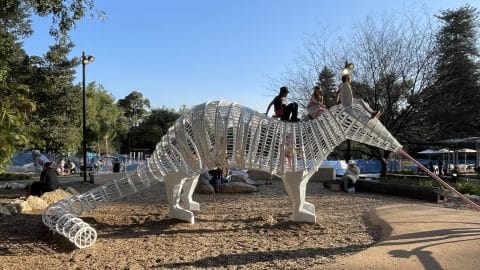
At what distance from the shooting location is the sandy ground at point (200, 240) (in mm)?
6035

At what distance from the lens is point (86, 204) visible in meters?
7.62

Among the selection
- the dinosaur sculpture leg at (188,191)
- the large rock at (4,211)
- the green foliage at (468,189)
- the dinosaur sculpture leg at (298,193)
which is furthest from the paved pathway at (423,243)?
the large rock at (4,211)

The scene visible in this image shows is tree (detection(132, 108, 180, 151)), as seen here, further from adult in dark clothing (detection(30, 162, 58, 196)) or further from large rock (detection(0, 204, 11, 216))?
large rock (detection(0, 204, 11, 216))

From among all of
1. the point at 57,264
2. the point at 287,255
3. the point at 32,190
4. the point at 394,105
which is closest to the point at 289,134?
the point at 287,255

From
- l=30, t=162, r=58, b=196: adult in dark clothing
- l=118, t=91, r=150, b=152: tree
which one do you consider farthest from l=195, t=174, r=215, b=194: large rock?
l=118, t=91, r=150, b=152: tree

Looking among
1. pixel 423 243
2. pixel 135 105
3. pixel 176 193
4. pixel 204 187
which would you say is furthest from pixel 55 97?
pixel 135 105

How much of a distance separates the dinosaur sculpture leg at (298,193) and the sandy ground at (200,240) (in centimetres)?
16

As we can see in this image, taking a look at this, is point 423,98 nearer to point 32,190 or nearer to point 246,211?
point 246,211

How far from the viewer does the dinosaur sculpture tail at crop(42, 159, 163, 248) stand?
22.0 ft

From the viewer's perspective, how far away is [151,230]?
8.06 meters

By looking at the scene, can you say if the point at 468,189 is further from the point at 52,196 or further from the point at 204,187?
the point at 52,196

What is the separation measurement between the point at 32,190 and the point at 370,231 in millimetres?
8526

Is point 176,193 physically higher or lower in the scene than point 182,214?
higher

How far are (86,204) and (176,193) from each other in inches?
62.6
